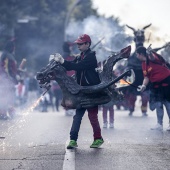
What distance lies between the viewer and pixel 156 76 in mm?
13312

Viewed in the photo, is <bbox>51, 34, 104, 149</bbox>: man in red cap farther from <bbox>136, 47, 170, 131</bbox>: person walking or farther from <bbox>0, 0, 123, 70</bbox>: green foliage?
<bbox>0, 0, 123, 70</bbox>: green foliage

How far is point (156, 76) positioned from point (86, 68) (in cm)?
342

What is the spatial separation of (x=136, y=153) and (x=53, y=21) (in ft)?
121

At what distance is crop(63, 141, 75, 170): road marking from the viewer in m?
8.25

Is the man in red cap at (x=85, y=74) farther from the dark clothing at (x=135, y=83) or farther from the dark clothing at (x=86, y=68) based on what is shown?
the dark clothing at (x=135, y=83)

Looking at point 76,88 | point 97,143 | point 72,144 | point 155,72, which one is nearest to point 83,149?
point 72,144

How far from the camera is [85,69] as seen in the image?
10.3 m

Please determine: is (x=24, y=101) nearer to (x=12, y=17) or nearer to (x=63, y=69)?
(x=12, y=17)

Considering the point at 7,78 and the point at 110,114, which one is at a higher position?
the point at 7,78

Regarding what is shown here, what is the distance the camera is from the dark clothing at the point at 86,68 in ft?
33.4

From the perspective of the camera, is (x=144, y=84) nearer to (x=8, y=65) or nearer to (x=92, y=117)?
(x=92, y=117)

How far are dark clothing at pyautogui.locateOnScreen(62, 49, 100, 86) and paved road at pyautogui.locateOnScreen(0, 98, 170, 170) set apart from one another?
3.53ft

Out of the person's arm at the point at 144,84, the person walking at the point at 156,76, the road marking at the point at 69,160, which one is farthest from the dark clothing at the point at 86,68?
the person walking at the point at 156,76

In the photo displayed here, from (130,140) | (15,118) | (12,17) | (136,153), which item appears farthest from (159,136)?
(12,17)
